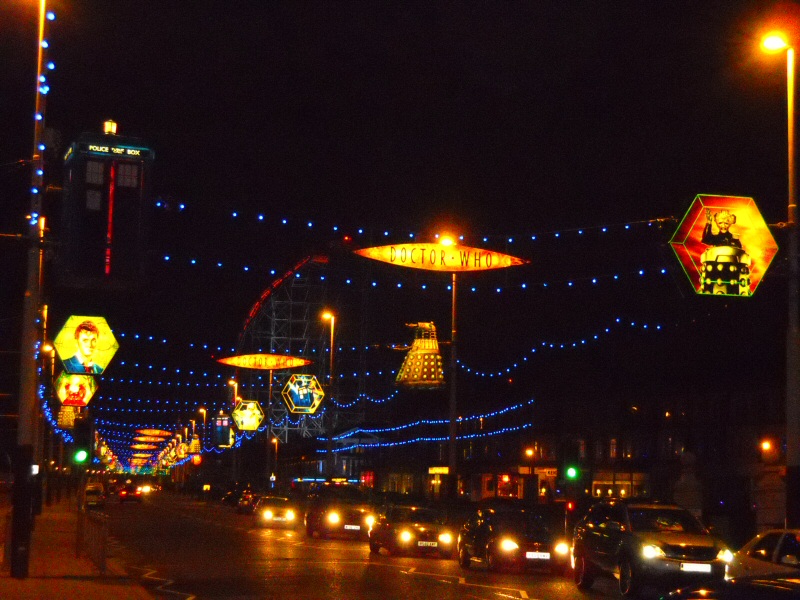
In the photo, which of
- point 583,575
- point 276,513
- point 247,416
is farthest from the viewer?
point 247,416

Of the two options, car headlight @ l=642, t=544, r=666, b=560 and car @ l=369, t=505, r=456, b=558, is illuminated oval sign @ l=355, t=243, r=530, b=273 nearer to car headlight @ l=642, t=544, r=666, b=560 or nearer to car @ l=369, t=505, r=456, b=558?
car @ l=369, t=505, r=456, b=558

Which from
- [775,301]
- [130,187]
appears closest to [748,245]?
[130,187]

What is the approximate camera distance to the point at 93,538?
20.9m

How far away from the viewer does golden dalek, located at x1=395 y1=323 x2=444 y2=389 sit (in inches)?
1670

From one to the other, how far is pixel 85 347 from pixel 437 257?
33.3 feet

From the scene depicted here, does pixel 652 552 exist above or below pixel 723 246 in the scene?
below

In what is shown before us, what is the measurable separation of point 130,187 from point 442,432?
58804mm

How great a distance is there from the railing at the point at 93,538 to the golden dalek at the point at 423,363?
19.7 m

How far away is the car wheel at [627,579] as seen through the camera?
60.3ft

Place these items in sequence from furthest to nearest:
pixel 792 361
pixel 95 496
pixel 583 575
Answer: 1. pixel 95 496
2. pixel 583 575
3. pixel 792 361

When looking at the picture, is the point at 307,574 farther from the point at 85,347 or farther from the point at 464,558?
the point at 85,347

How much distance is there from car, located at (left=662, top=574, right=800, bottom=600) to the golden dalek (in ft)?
119

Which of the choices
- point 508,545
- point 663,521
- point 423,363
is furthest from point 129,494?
point 663,521

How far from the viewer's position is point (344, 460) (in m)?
91.8
